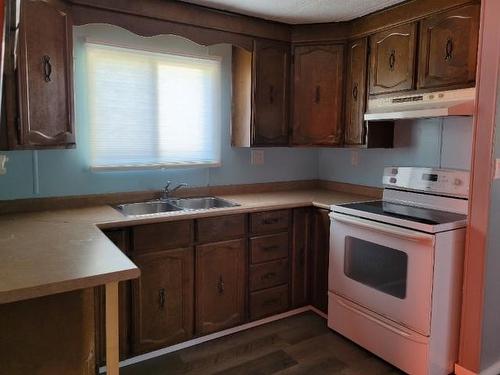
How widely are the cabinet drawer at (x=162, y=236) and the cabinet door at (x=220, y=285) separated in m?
0.13

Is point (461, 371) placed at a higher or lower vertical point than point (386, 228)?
lower

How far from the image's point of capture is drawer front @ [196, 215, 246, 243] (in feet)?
7.91

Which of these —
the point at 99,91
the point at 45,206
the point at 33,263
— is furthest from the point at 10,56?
the point at 33,263

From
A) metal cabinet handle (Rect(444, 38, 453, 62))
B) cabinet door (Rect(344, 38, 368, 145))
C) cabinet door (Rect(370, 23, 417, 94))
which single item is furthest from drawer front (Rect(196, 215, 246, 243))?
metal cabinet handle (Rect(444, 38, 453, 62))

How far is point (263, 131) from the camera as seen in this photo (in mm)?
2934

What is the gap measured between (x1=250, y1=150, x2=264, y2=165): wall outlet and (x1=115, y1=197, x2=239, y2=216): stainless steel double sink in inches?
20.6

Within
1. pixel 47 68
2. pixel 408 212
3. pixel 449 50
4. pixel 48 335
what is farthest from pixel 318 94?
pixel 48 335

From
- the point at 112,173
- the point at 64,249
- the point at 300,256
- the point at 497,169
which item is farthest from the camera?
the point at 300,256

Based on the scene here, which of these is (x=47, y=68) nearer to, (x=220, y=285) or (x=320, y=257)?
(x=220, y=285)

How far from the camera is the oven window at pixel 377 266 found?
218 cm

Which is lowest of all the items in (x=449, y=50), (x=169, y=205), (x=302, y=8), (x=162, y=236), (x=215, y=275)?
(x=215, y=275)

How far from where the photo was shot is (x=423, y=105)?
230 cm

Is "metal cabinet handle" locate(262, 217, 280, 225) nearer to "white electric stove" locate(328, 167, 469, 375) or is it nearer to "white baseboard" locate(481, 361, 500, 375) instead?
"white electric stove" locate(328, 167, 469, 375)

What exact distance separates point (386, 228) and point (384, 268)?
0.26 m
